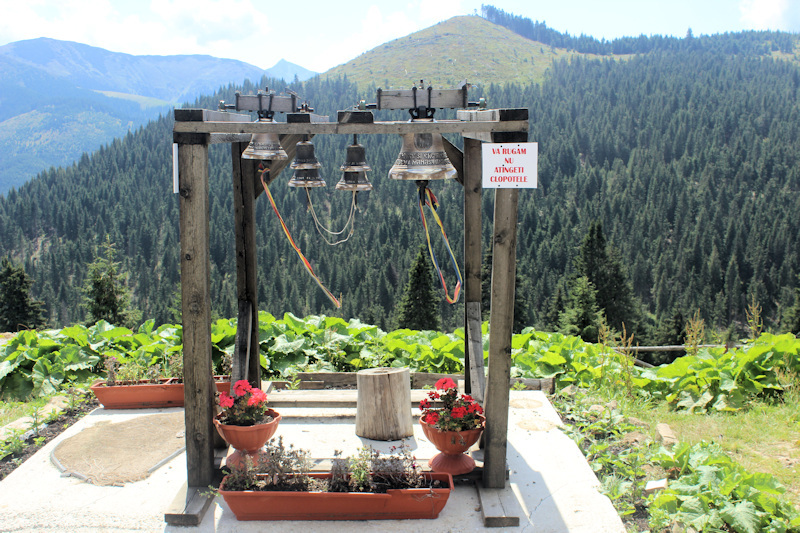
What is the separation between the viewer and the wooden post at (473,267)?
531 cm

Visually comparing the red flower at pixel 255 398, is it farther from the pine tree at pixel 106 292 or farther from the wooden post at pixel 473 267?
the pine tree at pixel 106 292

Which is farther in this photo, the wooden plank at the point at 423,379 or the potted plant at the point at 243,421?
the wooden plank at the point at 423,379

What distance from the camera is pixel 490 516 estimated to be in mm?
3930

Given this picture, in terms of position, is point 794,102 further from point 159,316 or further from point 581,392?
point 581,392

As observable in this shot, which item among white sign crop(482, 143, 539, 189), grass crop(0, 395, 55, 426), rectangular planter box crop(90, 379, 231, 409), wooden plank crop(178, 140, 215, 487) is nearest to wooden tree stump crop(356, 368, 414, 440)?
wooden plank crop(178, 140, 215, 487)

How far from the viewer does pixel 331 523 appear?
3951 mm

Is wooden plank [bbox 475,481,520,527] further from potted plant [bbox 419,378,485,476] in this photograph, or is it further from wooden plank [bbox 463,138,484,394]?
wooden plank [bbox 463,138,484,394]

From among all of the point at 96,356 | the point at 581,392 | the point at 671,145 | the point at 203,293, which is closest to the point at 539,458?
the point at 581,392

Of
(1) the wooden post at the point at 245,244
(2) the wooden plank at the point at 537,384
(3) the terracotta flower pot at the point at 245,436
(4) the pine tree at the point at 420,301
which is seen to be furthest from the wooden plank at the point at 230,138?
(4) the pine tree at the point at 420,301

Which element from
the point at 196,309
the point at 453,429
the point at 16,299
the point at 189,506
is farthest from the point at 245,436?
the point at 16,299

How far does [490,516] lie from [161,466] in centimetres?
253

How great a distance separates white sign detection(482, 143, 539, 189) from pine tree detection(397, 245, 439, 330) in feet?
140

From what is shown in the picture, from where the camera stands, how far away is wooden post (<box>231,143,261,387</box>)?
5438 mm

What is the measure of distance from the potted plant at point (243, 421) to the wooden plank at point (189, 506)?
289 mm
